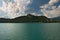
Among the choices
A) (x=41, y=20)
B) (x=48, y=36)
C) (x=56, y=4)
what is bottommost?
(x=48, y=36)

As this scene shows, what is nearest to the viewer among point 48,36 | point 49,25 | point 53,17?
point 48,36

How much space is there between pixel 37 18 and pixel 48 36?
1.14 metres

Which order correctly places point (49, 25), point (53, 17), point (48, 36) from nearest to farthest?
1. point (48, 36)
2. point (53, 17)
3. point (49, 25)

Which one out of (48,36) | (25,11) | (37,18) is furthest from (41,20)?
Answer: (48,36)

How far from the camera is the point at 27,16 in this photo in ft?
24.3

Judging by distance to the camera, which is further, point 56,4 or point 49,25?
point 49,25

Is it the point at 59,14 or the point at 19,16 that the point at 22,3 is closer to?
the point at 19,16

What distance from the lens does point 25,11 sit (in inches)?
294

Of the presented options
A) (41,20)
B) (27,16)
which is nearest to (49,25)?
(41,20)

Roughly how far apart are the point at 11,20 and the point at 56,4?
72.2 inches

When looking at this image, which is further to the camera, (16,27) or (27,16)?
(16,27)

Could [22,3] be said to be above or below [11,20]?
above

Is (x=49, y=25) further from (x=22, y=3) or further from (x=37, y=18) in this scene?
(x=22, y=3)

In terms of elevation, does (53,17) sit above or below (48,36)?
above
